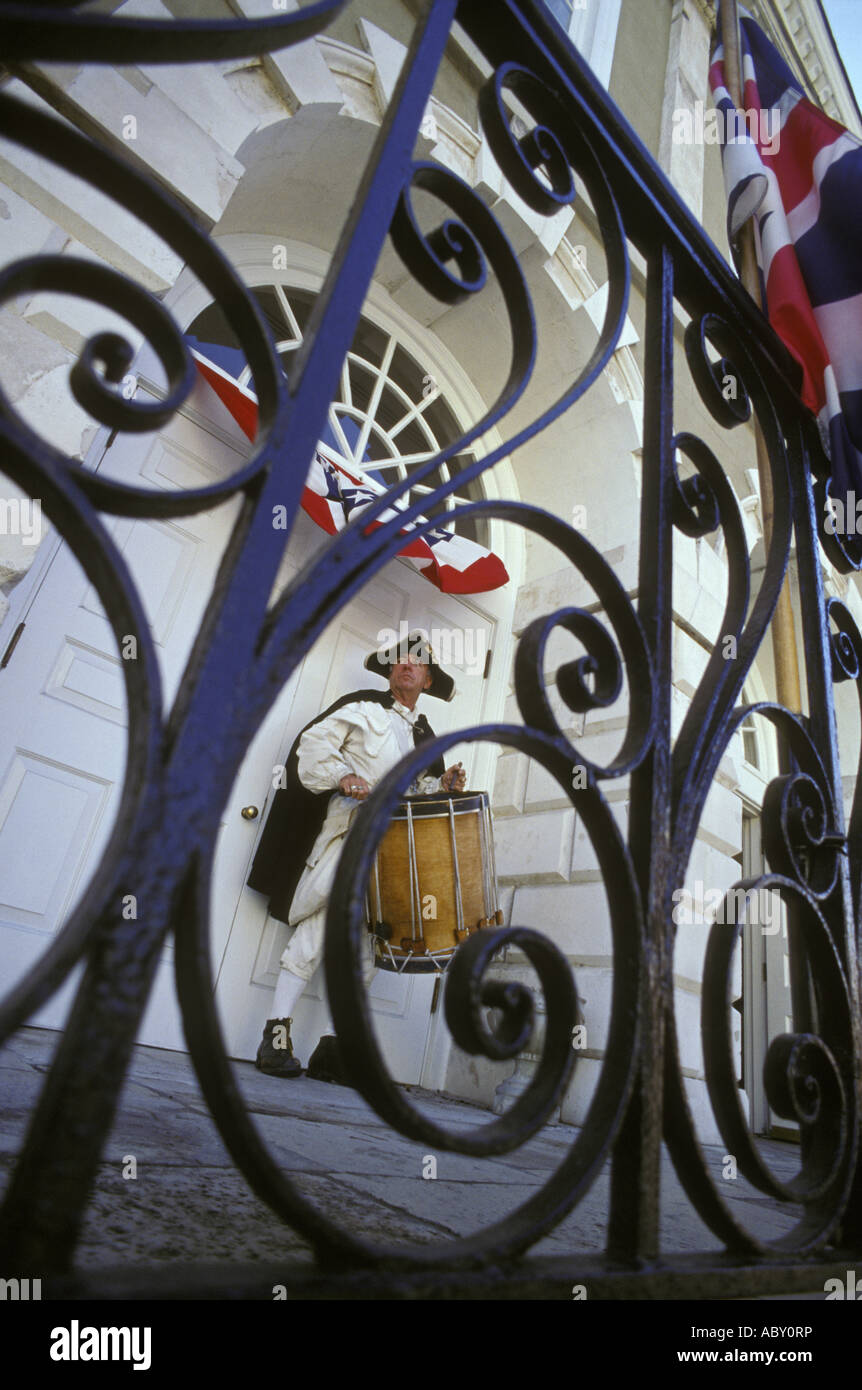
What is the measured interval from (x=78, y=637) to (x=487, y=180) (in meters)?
2.85

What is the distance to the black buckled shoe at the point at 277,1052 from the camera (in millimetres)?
2619

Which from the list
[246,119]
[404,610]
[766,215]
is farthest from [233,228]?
[766,215]

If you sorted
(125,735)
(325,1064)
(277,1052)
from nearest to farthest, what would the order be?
1. (277,1052)
2. (325,1064)
3. (125,735)

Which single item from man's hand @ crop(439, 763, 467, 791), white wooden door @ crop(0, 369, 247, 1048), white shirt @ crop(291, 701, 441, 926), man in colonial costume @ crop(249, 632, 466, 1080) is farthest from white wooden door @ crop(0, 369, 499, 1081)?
man's hand @ crop(439, 763, 467, 791)

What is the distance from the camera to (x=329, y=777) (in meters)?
3.00

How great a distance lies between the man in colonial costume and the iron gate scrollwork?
2138 millimetres

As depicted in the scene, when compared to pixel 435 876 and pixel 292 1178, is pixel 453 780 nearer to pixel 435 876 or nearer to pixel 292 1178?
pixel 435 876

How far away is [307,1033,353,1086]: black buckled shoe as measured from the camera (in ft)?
9.09

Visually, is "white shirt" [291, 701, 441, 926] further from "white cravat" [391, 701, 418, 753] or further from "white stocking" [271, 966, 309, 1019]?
"white stocking" [271, 966, 309, 1019]

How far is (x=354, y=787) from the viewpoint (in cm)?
291

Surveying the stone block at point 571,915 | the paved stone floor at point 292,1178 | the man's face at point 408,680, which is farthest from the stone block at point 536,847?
the paved stone floor at point 292,1178

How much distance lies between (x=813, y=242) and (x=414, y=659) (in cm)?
244

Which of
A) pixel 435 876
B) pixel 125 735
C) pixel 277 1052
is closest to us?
pixel 435 876

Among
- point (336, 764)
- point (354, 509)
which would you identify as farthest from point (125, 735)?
point (354, 509)
